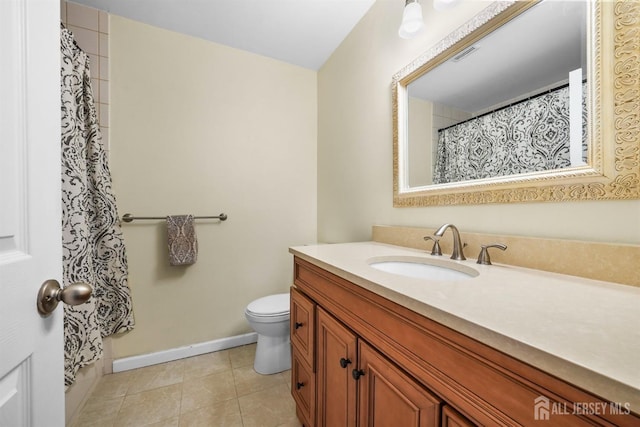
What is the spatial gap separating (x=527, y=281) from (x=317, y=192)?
173 cm

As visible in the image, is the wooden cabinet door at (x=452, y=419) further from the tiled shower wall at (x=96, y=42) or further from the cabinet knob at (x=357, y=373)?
the tiled shower wall at (x=96, y=42)

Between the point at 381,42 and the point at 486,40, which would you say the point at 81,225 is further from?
the point at 486,40

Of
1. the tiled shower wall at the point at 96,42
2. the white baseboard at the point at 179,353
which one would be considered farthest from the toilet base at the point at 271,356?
the tiled shower wall at the point at 96,42

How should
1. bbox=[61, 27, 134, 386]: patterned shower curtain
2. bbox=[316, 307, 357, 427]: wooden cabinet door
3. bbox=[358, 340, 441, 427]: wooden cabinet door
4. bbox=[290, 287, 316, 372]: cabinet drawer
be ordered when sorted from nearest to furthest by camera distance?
1. bbox=[358, 340, 441, 427]: wooden cabinet door
2. bbox=[316, 307, 357, 427]: wooden cabinet door
3. bbox=[290, 287, 316, 372]: cabinet drawer
4. bbox=[61, 27, 134, 386]: patterned shower curtain

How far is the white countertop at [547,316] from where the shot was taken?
0.29m

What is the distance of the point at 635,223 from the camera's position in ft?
2.00

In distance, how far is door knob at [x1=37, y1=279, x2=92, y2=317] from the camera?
0.45 m

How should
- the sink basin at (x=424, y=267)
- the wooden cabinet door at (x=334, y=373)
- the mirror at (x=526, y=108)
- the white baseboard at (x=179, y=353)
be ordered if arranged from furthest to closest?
the white baseboard at (x=179, y=353)
the sink basin at (x=424, y=267)
the wooden cabinet door at (x=334, y=373)
the mirror at (x=526, y=108)

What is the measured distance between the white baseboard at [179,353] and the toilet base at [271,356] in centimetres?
36

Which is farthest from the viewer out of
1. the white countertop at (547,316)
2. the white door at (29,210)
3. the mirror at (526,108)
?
the mirror at (526,108)

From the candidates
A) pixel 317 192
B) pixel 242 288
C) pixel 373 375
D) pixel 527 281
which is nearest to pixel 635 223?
pixel 527 281

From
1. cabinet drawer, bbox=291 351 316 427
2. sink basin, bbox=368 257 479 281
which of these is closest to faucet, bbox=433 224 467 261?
sink basin, bbox=368 257 479 281

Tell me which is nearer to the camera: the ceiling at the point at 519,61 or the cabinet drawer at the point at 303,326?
the ceiling at the point at 519,61

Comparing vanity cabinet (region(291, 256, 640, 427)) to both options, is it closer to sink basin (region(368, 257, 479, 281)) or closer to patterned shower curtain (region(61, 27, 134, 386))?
sink basin (region(368, 257, 479, 281))
